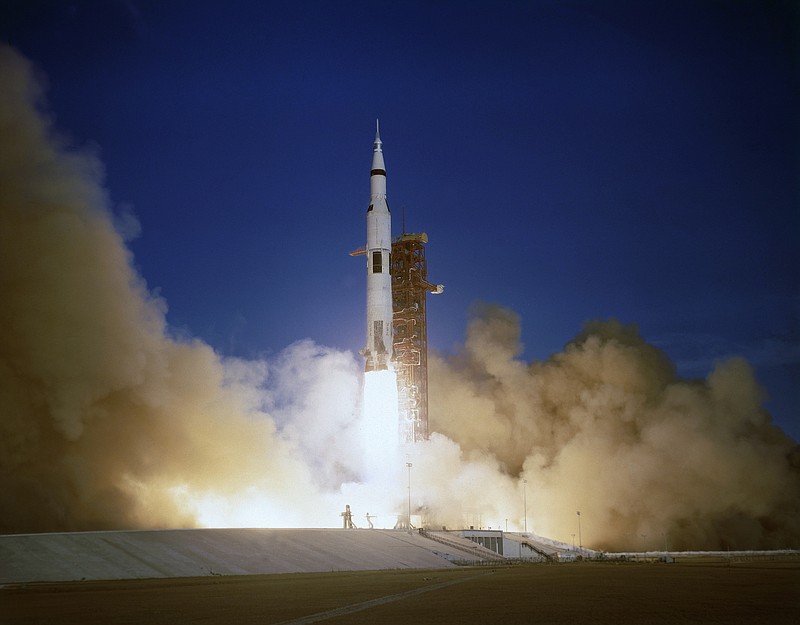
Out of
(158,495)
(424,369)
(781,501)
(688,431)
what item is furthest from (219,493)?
(781,501)

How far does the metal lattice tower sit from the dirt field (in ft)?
110

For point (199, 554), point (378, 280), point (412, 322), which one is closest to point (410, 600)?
point (199, 554)

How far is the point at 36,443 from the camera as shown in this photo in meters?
43.5

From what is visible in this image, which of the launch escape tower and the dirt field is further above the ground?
the launch escape tower

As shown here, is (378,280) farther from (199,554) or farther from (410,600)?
(410,600)

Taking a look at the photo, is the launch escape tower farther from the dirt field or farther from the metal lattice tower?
the dirt field

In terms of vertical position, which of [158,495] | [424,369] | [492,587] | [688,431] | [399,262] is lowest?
[492,587]

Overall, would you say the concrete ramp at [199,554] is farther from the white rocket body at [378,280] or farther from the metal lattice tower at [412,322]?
the metal lattice tower at [412,322]

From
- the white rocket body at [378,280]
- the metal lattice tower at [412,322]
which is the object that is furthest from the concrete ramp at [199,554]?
the metal lattice tower at [412,322]

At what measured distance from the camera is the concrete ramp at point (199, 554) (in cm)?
3256

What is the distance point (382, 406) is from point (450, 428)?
14.5 meters

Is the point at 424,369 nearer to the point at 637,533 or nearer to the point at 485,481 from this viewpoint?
the point at 485,481

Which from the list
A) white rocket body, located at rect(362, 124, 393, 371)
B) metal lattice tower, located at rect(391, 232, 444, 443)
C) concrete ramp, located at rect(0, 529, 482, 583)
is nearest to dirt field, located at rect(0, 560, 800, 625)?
concrete ramp, located at rect(0, 529, 482, 583)

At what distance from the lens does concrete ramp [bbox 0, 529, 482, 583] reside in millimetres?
32562
